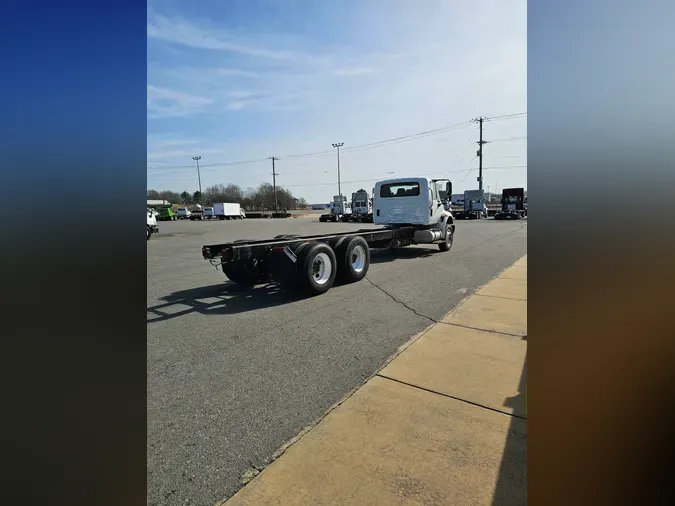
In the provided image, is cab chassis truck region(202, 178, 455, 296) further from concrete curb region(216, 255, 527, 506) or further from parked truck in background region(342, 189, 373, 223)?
parked truck in background region(342, 189, 373, 223)

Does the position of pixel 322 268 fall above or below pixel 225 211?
below

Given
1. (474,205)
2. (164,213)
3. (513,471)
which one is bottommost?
(513,471)

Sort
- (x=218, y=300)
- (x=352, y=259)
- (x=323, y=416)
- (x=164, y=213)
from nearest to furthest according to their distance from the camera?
(x=323, y=416), (x=218, y=300), (x=352, y=259), (x=164, y=213)

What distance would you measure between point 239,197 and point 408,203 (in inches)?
3468

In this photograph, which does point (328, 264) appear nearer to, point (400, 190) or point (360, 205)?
point (400, 190)

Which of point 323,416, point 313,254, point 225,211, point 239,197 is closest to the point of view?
point 323,416

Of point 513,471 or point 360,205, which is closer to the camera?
point 513,471

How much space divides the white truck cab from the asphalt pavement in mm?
3837


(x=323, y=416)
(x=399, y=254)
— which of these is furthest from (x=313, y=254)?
(x=399, y=254)

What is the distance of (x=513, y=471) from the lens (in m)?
2.31

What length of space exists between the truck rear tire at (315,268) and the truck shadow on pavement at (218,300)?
0.35 m
